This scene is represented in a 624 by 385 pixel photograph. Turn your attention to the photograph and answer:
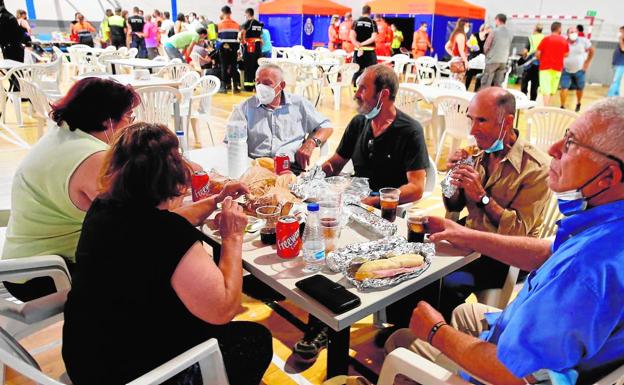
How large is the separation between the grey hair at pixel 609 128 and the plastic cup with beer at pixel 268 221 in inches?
42.0

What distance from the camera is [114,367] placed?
4.44 feet

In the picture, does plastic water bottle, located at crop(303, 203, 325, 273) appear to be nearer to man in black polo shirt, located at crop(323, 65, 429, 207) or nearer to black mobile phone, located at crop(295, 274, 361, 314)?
black mobile phone, located at crop(295, 274, 361, 314)

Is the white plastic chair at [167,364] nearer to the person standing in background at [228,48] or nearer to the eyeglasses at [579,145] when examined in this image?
the eyeglasses at [579,145]

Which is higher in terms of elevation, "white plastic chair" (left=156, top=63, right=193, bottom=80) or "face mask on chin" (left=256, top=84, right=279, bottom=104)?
"face mask on chin" (left=256, top=84, right=279, bottom=104)

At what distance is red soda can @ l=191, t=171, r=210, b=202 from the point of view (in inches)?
83.8

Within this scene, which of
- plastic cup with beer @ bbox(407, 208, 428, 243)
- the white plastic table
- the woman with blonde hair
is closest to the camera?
the white plastic table

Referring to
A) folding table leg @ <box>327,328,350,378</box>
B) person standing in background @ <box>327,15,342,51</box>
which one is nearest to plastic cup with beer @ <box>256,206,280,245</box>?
folding table leg @ <box>327,328,350,378</box>

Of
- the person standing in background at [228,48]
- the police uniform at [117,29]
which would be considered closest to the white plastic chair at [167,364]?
the person standing in background at [228,48]

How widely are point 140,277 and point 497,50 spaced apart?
8011 millimetres

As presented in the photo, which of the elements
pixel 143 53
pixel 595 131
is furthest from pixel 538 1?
pixel 595 131

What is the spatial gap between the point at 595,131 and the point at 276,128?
2355 millimetres

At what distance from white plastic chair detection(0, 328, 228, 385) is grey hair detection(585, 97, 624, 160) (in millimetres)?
1155

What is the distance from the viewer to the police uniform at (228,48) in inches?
407

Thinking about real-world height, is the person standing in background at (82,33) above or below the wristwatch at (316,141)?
above
